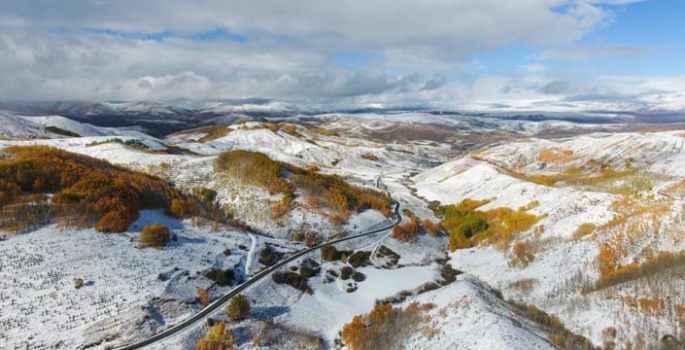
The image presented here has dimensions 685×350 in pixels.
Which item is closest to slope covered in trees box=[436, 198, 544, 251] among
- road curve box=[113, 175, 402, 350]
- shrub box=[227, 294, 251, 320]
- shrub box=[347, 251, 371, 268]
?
road curve box=[113, 175, 402, 350]

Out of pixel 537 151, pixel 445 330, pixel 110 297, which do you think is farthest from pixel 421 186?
pixel 110 297

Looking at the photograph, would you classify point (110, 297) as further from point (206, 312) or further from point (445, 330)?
point (445, 330)

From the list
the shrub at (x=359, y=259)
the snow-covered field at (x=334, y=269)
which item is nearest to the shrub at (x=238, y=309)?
the snow-covered field at (x=334, y=269)

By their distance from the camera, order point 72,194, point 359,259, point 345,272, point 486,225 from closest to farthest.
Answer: point 72,194 → point 345,272 → point 359,259 → point 486,225

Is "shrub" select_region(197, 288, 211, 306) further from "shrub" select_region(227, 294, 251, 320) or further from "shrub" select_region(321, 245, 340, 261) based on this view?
"shrub" select_region(321, 245, 340, 261)

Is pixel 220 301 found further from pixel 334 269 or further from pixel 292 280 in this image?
pixel 334 269

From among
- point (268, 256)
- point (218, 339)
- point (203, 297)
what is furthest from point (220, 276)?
point (218, 339)

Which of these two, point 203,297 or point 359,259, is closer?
point 203,297

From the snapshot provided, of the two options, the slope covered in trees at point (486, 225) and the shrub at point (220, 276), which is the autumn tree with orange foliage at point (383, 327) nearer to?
the shrub at point (220, 276)
